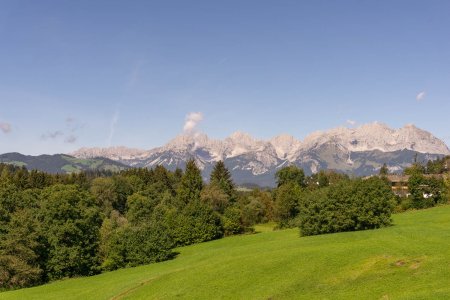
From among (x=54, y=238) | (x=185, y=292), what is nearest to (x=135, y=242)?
(x=54, y=238)

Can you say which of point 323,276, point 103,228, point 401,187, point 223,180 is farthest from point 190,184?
point 401,187

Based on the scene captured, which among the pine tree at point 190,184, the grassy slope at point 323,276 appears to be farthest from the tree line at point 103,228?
the grassy slope at point 323,276

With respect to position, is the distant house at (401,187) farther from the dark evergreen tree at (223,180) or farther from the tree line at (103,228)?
the tree line at (103,228)

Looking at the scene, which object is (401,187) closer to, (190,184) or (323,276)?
(190,184)

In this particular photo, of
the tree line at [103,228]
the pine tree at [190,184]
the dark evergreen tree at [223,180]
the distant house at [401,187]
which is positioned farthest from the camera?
the distant house at [401,187]

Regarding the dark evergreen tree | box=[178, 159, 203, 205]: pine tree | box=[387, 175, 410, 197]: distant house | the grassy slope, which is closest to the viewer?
the grassy slope

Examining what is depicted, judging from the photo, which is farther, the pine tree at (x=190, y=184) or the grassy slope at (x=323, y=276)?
the pine tree at (x=190, y=184)

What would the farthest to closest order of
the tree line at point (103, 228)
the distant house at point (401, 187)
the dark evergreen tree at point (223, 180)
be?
the distant house at point (401, 187)
the dark evergreen tree at point (223, 180)
the tree line at point (103, 228)

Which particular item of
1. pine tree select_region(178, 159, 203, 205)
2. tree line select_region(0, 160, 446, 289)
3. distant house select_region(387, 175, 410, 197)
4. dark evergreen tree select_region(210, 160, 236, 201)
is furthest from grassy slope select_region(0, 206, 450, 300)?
distant house select_region(387, 175, 410, 197)

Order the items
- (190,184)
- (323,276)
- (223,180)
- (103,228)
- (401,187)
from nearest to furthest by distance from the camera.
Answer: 1. (323,276)
2. (103,228)
3. (190,184)
4. (223,180)
5. (401,187)

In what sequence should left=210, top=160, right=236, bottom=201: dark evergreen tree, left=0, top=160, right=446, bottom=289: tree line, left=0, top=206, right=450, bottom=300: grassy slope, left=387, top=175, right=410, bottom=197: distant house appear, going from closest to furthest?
left=0, top=206, right=450, bottom=300: grassy slope < left=0, top=160, right=446, bottom=289: tree line < left=210, top=160, right=236, bottom=201: dark evergreen tree < left=387, top=175, right=410, bottom=197: distant house

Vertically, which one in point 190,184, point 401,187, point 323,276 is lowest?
point 323,276

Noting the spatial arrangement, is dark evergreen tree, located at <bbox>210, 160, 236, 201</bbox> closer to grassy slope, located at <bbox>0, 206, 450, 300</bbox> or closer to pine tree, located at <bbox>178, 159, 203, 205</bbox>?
pine tree, located at <bbox>178, 159, 203, 205</bbox>

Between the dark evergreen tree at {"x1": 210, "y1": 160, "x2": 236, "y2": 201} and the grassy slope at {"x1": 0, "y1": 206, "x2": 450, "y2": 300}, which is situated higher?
the dark evergreen tree at {"x1": 210, "y1": 160, "x2": 236, "y2": 201}
